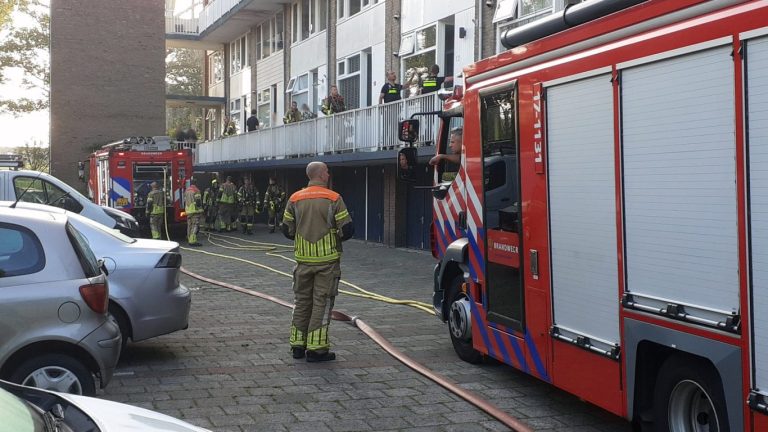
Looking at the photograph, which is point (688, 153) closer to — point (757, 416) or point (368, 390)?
point (757, 416)

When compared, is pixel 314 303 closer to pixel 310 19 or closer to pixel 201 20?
pixel 310 19

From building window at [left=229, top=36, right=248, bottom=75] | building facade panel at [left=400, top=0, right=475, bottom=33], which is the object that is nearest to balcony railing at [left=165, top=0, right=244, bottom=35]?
building window at [left=229, top=36, right=248, bottom=75]

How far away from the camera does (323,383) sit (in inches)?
275

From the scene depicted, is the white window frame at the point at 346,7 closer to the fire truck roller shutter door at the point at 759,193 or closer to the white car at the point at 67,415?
the fire truck roller shutter door at the point at 759,193

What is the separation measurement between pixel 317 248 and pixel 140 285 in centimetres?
157

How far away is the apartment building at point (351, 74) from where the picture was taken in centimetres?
1880

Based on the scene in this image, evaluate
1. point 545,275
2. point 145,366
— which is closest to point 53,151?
point 145,366

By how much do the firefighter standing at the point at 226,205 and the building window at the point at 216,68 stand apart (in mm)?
16109

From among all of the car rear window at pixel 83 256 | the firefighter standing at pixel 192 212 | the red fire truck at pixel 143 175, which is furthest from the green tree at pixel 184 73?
the car rear window at pixel 83 256

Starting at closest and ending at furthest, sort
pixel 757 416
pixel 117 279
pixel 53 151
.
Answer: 1. pixel 757 416
2. pixel 117 279
3. pixel 53 151

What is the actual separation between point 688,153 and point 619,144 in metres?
0.64

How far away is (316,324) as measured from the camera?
7.73 m

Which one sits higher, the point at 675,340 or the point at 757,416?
the point at 675,340

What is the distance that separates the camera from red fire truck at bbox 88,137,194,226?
2372 cm
